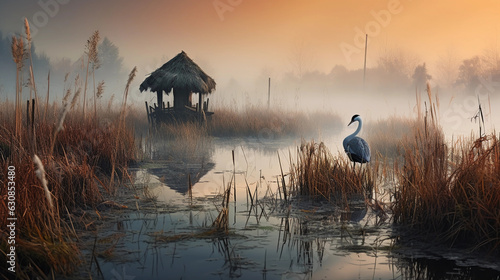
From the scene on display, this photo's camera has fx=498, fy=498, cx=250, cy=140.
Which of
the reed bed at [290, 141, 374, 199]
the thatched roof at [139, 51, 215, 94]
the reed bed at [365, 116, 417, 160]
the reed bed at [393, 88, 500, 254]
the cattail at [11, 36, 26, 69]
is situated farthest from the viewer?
the thatched roof at [139, 51, 215, 94]

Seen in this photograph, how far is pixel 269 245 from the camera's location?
4.94 m

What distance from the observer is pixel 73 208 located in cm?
628

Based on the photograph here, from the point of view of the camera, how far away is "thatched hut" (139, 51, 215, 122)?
60.5 ft

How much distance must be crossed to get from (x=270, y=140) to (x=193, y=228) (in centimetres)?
1303

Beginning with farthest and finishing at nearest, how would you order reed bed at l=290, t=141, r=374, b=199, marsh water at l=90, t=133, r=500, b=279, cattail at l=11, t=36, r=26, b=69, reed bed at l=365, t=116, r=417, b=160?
1. reed bed at l=365, t=116, r=417, b=160
2. reed bed at l=290, t=141, r=374, b=199
3. cattail at l=11, t=36, r=26, b=69
4. marsh water at l=90, t=133, r=500, b=279

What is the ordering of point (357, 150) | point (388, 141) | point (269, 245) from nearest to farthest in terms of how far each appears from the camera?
point (269, 245) → point (357, 150) → point (388, 141)

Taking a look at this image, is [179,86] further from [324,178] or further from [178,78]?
[324,178]

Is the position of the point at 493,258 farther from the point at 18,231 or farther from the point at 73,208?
the point at 73,208

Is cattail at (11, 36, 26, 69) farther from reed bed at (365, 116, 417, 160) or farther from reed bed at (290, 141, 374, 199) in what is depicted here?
reed bed at (365, 116, 417, 160)

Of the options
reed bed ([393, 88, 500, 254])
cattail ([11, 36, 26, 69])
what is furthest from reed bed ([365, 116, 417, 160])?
cattail ([11, 36, 26, 69])

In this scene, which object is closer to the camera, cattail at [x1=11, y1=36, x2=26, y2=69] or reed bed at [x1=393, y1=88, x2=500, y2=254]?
reed bed at [x1=393, y1=88, x2=500, y2=254]

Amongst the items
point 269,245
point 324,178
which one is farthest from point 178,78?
point 269,245

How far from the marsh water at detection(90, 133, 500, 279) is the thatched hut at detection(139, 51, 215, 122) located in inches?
439

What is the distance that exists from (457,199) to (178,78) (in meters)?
14.5
